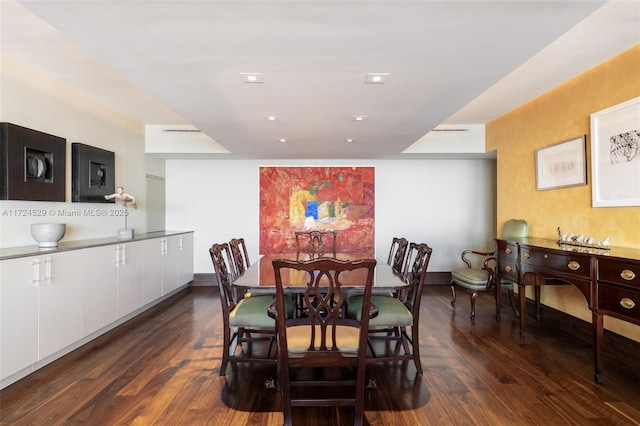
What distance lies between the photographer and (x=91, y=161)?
3.91 m

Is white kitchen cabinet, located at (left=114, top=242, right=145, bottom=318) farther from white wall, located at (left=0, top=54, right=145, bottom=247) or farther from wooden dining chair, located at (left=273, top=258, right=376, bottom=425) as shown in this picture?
wooden dining chair, located at (left=273, top=258, right=376, bottom=425)

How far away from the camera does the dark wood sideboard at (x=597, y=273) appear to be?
2.24 metres

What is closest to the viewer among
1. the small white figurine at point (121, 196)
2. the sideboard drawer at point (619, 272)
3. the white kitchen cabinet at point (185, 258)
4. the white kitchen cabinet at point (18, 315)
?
the sideboard drawer at point (619, 272)

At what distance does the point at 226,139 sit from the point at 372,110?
208 centimetres

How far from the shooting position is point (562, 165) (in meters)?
3.63

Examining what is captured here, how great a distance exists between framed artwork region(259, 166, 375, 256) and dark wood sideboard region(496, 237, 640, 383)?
3.15 meters

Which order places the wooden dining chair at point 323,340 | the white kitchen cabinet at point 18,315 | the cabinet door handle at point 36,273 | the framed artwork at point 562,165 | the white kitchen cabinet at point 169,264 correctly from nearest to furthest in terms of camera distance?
the wooden dining chair at point 323,340 → the white kitchen cabinet at point 18,315 → the cabinet door handle at point 36,273 → the framed artwork at point 562,165 → the white kitchen cabinet at point 169,264

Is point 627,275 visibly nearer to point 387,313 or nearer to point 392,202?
point 387,313

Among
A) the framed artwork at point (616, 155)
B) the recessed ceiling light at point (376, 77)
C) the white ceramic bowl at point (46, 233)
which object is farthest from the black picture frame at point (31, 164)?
the framed artwork at point (616, 155)

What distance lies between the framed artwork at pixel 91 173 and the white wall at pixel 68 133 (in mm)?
63

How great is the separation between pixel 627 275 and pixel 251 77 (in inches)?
116

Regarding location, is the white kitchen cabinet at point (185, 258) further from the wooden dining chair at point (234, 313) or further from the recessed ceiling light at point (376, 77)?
the recessed ceiling light at point (376, 77)

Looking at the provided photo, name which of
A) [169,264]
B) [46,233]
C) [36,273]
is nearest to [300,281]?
[36,273]

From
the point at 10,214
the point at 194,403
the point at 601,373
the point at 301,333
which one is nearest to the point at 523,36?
the point at 301,333
